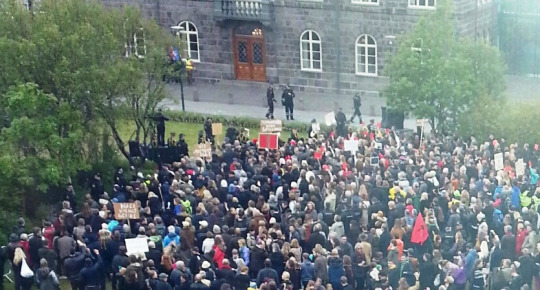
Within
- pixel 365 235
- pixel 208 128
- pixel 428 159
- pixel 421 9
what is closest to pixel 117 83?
pixel 208 128

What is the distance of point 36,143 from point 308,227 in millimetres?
9504

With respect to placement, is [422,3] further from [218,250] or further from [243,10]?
[218,250]

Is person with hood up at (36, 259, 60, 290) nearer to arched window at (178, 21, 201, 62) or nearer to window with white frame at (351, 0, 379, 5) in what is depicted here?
window with white frame at (351, 0, 379, 5)

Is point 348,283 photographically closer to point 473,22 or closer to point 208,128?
point 208,128

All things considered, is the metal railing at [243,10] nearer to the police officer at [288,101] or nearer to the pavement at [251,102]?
the pavement at [251,102]

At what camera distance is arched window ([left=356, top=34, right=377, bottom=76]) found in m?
56.7

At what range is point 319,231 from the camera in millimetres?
32781

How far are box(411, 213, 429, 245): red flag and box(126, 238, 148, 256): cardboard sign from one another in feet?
21.5

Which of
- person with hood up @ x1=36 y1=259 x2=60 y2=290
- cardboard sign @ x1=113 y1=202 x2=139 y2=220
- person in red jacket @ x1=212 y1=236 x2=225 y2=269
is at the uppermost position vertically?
cardboard sign @ x1=113 y1=202 x2=139 y2=220

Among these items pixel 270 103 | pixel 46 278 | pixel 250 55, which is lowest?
pixel 46 278

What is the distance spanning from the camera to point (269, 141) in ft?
136

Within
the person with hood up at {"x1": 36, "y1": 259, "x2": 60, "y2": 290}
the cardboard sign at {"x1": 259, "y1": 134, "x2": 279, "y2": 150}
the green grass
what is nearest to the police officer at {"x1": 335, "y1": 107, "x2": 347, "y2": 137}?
the green grass

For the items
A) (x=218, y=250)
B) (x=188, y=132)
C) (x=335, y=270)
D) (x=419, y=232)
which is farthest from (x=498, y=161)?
(x=188, y=132)

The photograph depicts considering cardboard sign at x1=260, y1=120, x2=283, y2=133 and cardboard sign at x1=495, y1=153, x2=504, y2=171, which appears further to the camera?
cardboard sign at x1=260, y1=120, x2=283, y2=133
